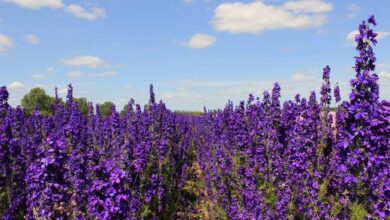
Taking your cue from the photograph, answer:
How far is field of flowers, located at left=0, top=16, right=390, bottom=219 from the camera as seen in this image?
4.26 metres

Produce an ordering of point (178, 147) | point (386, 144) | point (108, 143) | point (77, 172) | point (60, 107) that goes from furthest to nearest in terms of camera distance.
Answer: point (60, 107) → point (178, 147) → point (108, 143) → point (77, 172) → point (386, 144)

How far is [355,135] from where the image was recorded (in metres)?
4.39

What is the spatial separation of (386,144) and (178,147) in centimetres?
766

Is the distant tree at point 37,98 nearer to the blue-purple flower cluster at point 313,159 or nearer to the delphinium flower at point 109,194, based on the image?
the blue-purple flower cluster at point 313,159

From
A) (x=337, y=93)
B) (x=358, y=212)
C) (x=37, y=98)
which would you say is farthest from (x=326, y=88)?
(x=37, y=98)

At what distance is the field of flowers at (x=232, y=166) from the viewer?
14.0ft

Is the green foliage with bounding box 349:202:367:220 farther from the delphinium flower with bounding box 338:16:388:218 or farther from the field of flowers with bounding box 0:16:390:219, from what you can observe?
the delphinium flower with bounding box 338:16:388:218

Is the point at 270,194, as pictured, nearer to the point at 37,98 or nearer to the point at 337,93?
the point at 337,93

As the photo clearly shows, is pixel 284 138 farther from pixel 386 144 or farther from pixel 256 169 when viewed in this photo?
pixel 386 144

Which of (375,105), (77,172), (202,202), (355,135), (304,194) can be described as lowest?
(202,202)

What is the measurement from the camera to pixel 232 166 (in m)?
8.20

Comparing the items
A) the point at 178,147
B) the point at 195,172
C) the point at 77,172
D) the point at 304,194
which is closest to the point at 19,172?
the point at 77,172

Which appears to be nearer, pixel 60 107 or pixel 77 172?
pixel 77 172

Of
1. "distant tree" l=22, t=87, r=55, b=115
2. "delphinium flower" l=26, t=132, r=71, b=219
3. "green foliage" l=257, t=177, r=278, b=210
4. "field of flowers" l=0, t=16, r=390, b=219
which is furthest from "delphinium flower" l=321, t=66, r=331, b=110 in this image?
"distant tree" l=22, t=87, r=55, b=115
